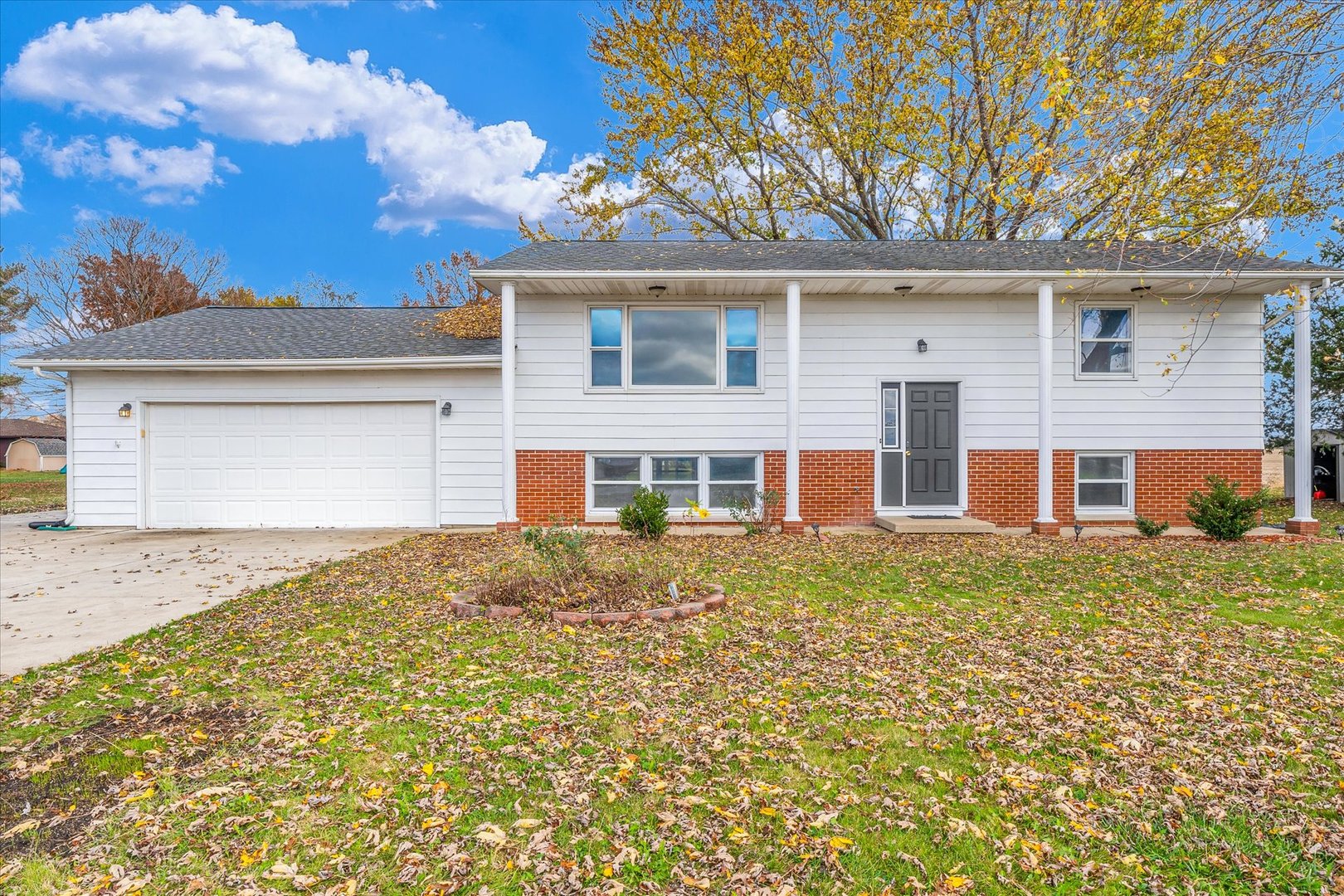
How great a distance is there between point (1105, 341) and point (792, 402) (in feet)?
16.6

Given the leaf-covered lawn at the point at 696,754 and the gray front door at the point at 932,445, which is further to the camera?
the gray front door at the point at 932,445

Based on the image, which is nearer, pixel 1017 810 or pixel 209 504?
pixel 1017 810

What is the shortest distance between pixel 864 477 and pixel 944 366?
2.09 metres

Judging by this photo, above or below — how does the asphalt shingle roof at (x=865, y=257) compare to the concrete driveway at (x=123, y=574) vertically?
above

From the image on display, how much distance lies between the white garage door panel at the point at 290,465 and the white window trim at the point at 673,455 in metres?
2.59

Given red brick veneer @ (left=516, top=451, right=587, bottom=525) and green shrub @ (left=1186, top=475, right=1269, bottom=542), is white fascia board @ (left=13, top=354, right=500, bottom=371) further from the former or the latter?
green shrub @ (left=1186, top=475, right=1269, bottom=542)

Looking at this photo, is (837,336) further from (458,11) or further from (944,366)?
(458,11)

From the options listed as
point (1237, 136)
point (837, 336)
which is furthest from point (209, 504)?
point (1237, 136)

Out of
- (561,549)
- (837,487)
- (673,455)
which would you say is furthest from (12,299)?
(837,487)

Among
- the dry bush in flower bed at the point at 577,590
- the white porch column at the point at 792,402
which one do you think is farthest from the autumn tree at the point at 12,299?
the dry bush in flower bed at the point at 577,590

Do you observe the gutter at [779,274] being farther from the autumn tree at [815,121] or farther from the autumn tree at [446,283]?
the autumn tree at [446,283]

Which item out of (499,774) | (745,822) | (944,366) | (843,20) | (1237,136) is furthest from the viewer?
(843,20)

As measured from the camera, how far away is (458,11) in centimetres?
1368

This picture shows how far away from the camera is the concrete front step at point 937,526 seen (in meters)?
9.39
